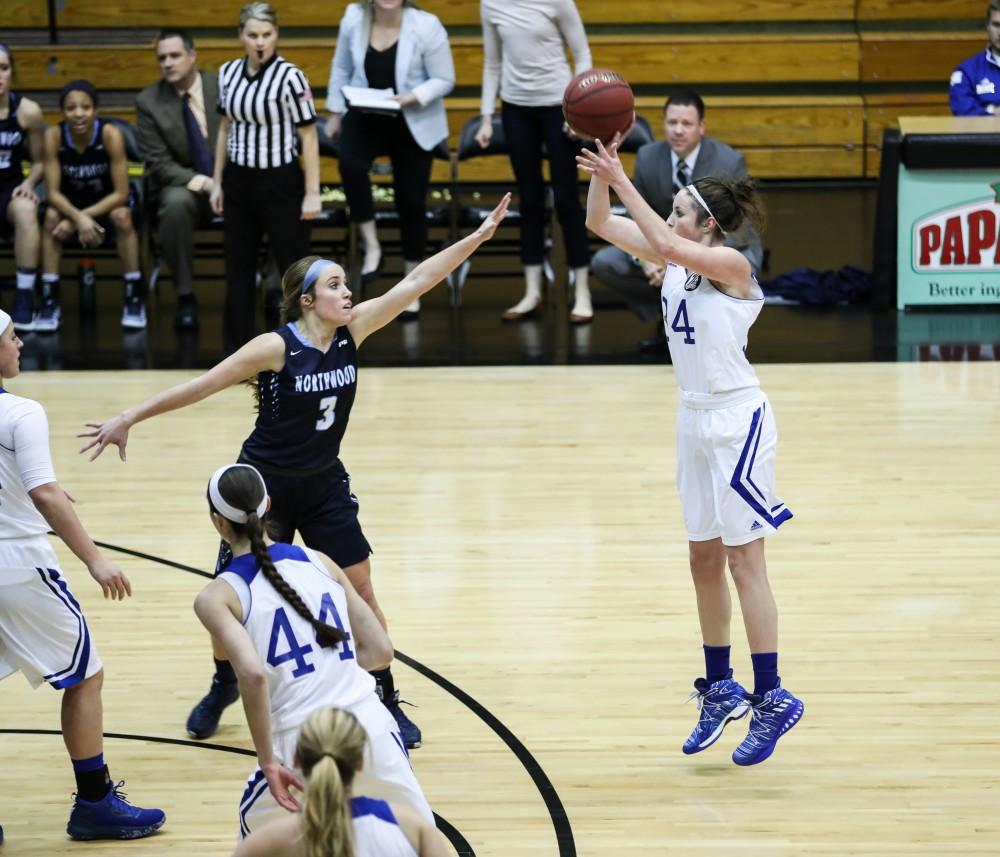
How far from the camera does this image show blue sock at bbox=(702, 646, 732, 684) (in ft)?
14.5

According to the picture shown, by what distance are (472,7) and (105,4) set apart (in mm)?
3381

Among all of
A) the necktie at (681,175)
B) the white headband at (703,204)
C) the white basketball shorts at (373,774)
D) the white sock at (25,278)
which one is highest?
the white headband at (703,204)

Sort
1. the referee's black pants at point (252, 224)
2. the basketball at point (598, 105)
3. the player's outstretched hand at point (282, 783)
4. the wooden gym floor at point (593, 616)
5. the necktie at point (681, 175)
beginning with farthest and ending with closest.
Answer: the referee's black pants at point (252, 224), the necktie at point (681, 175), the basketball at point (598, 105), the wooden gym floor at point (593, 616), the player's outstretched hand at point (282, 783)

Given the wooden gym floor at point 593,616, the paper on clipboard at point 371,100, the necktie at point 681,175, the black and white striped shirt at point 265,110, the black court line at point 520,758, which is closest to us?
the black court line at point 520,758

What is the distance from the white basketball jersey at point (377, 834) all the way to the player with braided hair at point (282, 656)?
0.30 metres

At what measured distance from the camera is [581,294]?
9789mm

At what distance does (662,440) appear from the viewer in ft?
24.4

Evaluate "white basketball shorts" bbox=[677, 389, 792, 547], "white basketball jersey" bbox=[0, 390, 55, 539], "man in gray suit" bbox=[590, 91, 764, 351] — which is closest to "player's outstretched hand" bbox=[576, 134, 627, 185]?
"white basketball shorts" bbox=[677, 389, 792, 547]

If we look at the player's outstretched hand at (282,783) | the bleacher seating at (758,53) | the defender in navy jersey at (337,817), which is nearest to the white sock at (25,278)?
the bleacher seating at (758,53)

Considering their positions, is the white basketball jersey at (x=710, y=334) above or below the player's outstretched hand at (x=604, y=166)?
below

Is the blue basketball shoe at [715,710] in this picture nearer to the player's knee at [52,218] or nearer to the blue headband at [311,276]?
the blue headband at [311,276]

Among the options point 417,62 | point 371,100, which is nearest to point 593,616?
point 371,100

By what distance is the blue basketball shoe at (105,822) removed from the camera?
3.93 meters

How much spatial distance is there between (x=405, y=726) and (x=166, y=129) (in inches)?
249
